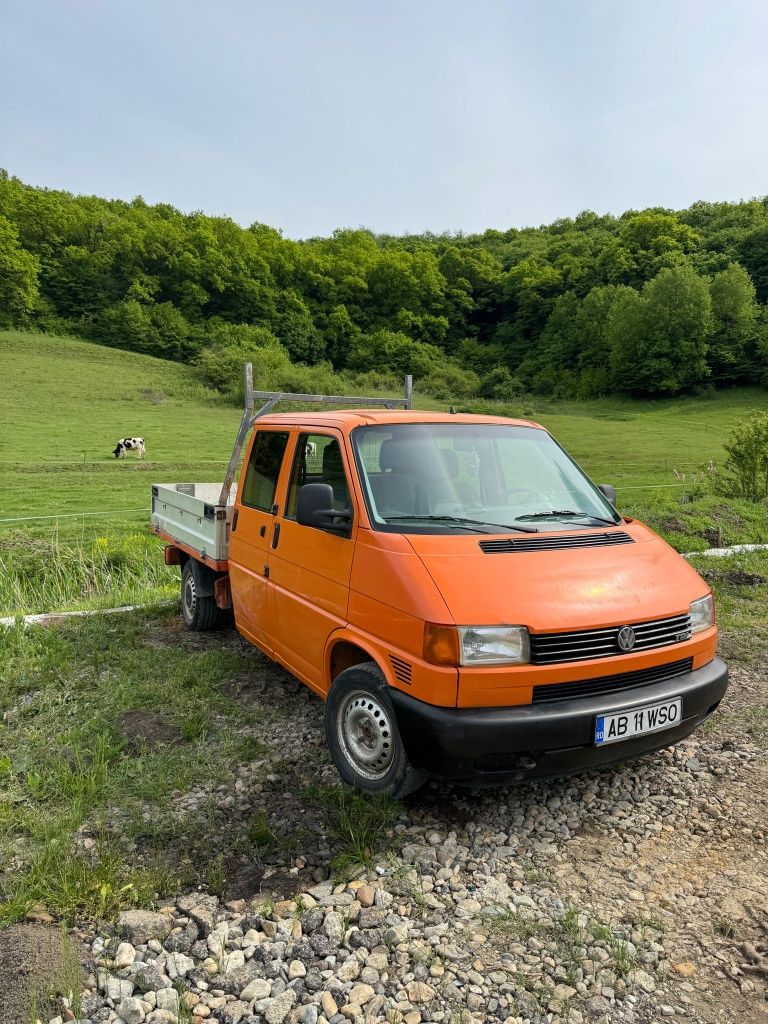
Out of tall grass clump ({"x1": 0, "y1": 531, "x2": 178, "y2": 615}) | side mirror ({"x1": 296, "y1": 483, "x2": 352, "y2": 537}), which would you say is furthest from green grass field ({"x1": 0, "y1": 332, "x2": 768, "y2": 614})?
side mirror ({"x1": 296, "y1": 483, "x2": 352, "y2": 537})

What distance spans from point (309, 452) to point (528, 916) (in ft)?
9.65

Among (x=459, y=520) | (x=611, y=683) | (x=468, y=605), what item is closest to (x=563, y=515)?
(x=459, y=520)

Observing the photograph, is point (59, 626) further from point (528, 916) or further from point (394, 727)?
point (528, 916)

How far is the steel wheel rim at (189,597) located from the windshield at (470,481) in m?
3.04

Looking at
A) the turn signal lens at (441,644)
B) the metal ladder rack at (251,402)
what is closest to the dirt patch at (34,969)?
the turn signal lens at (441,644)

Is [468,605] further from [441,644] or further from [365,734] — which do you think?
[365,734]

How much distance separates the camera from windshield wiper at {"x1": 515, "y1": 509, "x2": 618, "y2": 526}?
4036 millimetres

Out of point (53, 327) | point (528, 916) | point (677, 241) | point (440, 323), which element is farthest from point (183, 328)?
point (528, 916)

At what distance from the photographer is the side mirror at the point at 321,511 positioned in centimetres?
380

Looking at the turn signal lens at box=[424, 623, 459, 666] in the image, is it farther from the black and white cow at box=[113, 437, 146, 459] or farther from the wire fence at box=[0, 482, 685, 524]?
the black and white cow at box=[113, 437, 146, 459]

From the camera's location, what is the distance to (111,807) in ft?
11.6

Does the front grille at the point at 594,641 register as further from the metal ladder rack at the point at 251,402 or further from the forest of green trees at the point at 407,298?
the forest of green trees at the point at 407,298

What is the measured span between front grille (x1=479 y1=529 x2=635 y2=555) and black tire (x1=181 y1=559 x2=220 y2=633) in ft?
11.9

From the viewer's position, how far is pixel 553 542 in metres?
3.65
